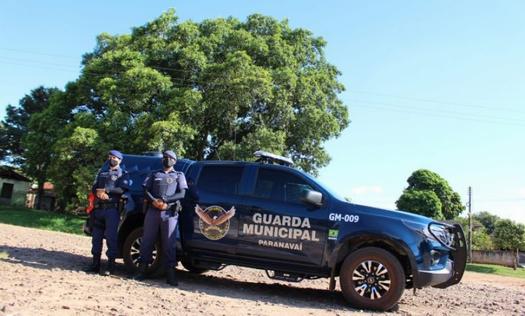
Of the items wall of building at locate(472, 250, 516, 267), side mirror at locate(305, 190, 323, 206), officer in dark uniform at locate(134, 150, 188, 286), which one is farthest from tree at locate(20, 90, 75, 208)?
wall of building at locate(472, 250, 516, 267)

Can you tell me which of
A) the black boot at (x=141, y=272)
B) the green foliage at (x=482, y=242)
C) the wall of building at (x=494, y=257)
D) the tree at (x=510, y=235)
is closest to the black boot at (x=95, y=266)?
the black boot at (x=141, y=272)

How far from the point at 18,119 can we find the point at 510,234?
43861mm

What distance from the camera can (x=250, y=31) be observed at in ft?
95.2

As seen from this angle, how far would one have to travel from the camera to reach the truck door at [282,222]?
23.2 ft

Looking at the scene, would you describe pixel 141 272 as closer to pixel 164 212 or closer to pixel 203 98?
pixel 164 212

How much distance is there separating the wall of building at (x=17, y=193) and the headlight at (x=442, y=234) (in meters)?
53.7

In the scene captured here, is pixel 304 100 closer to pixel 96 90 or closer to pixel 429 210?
pixel 96 90

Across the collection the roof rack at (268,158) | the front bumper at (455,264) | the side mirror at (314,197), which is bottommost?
the front bumper at (455,264)

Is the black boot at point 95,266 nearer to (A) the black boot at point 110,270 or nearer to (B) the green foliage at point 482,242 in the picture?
(A) the black boot at point 110,270

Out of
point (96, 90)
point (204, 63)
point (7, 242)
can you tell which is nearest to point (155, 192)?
point (7, 242)

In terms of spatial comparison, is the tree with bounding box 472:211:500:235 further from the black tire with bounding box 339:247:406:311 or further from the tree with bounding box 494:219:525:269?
the black tire with bounding box 339:247:406:311

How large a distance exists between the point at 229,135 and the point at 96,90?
7505 millimetres

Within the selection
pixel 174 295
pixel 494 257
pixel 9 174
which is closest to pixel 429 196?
pixel 494 257

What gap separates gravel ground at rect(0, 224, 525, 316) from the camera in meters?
5.25
